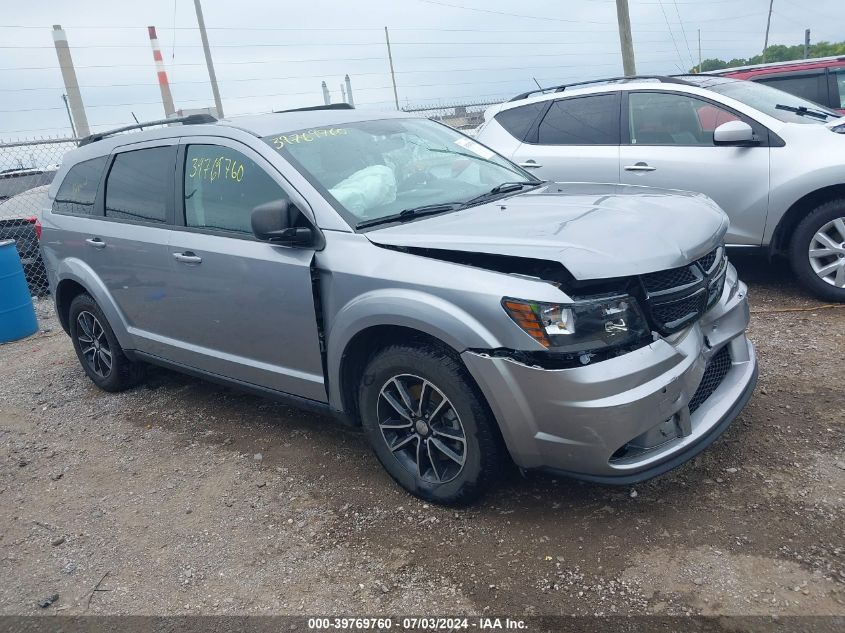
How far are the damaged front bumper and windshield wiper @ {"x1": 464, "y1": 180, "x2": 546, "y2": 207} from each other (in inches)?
45.2

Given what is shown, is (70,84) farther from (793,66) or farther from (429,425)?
(429,425)

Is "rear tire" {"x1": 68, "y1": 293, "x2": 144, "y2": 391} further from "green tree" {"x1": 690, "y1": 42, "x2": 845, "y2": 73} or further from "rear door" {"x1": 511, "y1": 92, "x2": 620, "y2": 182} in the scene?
"green tree" {"x1": 690, "y1": 42, "x2": 845, "y2": 73}

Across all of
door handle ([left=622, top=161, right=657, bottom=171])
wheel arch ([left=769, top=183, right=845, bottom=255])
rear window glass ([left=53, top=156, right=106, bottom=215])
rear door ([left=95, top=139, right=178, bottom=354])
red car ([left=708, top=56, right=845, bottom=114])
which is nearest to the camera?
rear door ([left=95, top=139, right=178, bottom=354])

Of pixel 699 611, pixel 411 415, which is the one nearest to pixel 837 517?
pixel 699 611

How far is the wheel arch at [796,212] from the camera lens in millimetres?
5328

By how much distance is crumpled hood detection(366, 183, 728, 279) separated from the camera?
2.84m

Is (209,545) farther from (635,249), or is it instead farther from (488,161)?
(488,161)

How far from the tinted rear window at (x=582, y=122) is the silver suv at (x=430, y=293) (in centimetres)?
224

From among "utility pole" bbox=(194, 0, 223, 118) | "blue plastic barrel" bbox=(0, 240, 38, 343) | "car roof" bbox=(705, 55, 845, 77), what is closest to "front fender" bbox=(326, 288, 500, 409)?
"blue plastic barrel" bbox=(0, 240, 38, 343)

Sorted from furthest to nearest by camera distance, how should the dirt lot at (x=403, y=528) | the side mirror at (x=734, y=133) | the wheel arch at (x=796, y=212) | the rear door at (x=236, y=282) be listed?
the side mirror at (x=734, y=133) < the wheel arch at (x=796, y=212) < the rear door at (x=236, y=282) < the dirt lot at (x=403, y=528)

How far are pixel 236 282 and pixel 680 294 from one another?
2228mm

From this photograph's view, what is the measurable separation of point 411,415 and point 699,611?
4.62 feet

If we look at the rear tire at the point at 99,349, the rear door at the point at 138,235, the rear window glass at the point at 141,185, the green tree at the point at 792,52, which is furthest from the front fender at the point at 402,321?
the green tree at the point at 792,52

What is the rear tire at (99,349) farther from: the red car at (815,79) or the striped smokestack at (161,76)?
the striped smokestack at (161,76)
